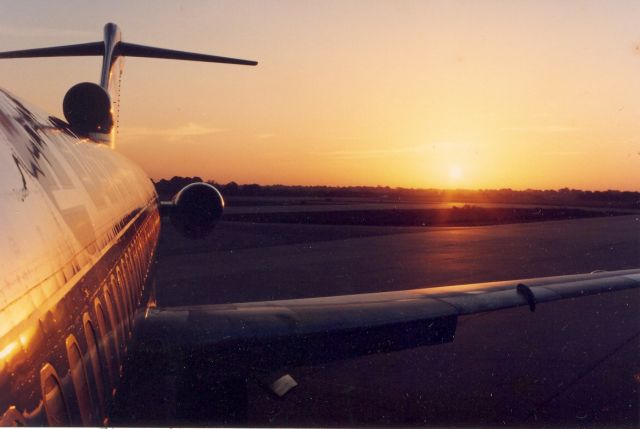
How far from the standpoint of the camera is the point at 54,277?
2494 millimetres

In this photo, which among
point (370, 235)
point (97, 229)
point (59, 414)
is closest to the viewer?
point (59, 414)

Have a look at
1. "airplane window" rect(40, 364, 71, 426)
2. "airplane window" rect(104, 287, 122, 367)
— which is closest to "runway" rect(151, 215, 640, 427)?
"airplane window" rect(104, 287, 122, 367)

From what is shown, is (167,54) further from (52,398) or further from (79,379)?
(52,398)

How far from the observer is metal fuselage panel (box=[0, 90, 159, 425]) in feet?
6.65

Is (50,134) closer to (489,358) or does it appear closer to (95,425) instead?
(95,425)

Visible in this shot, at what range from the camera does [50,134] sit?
3.96 m

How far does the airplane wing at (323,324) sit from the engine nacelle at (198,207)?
494cm

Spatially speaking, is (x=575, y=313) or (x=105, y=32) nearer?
(x=575, y=313)

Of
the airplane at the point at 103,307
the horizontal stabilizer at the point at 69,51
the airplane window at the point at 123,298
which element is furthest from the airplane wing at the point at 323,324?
the horizontal stabilizer at the point at 69,51

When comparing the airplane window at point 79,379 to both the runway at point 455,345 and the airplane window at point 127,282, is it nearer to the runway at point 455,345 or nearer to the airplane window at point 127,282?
the airplane window at point 127,282

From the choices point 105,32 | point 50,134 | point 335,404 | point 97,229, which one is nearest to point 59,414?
point 97,229

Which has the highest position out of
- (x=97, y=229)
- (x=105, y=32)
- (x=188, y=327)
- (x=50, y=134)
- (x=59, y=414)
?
(x=105, y=32)

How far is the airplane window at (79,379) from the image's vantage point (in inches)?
107

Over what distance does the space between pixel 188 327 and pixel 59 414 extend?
3101mm
